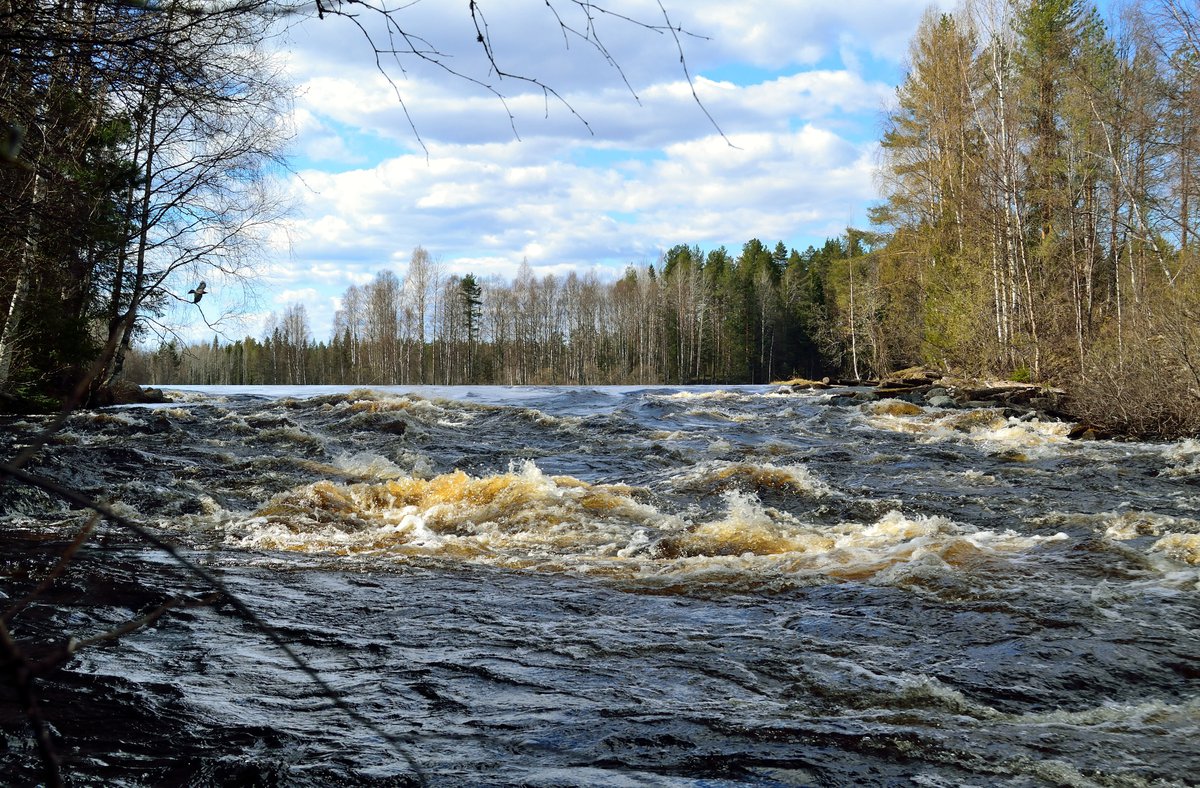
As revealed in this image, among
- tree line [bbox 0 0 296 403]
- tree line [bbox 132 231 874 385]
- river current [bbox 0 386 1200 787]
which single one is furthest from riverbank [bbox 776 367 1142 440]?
tree line [bbox 132 231 874 385]

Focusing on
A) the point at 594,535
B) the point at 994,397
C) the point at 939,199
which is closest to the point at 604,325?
the point at 939,199

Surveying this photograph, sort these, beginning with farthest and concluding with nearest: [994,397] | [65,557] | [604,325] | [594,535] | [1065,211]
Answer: [604,325] < [1065,211] < [994,397] < [594,535] < [65,557]

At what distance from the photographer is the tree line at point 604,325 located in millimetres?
63531

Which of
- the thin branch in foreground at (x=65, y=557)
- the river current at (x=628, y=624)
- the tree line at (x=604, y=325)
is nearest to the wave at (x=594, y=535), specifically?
the river current at (x=628, y=624)

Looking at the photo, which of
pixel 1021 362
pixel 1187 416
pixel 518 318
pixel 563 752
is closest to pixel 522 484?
pixel 563 752

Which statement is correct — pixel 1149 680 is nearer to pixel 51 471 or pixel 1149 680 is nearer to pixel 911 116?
pixel 51 471

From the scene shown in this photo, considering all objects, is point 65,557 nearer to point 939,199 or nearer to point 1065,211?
point 1065,211

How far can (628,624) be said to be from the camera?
14.8 ft

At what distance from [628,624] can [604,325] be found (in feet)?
218

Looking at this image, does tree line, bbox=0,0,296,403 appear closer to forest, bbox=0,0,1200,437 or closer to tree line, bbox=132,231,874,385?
A: forest, bbox=0,0,1200,437

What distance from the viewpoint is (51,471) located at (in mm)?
8758

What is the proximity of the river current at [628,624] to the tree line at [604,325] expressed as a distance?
51.6 m

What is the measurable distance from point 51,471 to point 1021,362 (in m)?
20.5

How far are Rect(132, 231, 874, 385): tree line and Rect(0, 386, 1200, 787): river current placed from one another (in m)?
51.6
